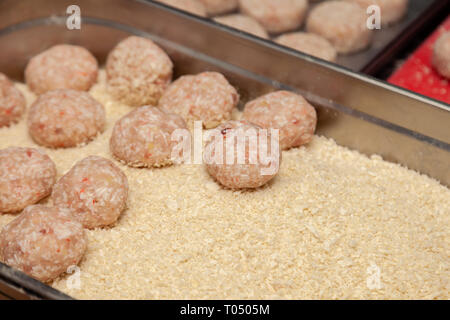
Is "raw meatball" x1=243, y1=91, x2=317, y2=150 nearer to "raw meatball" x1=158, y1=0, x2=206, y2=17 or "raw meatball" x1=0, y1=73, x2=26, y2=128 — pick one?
"raw meatball" x1=158, y1=0, x2=206, y2=17

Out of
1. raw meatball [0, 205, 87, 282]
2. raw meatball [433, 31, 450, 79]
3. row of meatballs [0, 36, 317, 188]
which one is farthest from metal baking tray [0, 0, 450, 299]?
raw meatball [0, 205, 87, 282]

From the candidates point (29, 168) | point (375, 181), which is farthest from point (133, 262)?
point (375, 181)

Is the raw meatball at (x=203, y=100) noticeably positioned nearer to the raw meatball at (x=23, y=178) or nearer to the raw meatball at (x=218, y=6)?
the raw meatball at (x=23, y=178)

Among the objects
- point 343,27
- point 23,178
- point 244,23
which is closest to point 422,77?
point 343,27

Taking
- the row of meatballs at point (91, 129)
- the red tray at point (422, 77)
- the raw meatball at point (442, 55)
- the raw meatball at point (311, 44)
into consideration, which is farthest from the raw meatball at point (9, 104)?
the raw meatball at point (442, 55)

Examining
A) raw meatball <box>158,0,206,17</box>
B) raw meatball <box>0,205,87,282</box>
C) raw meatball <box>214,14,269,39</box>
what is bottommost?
raw meatball <box>0,205,87,282</box>

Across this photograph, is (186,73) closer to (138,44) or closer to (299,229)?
(138,44)

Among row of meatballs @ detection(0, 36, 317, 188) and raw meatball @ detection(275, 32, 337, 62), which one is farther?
raw meatball @ detection(275, 32, 337, 62)
